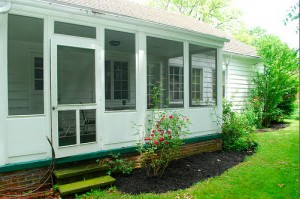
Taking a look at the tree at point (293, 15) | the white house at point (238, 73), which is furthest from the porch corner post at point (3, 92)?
the white house at point (238, 73)

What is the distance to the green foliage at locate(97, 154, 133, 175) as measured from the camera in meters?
4.54

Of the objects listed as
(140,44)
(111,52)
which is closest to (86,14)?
(140,44)

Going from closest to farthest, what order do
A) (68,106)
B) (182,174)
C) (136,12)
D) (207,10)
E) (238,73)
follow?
(68,106), (182,174), (136,12), (238,73), (207,10)

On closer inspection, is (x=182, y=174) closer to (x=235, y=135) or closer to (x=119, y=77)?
(x=235, y=135)

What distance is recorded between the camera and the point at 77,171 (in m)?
4.10

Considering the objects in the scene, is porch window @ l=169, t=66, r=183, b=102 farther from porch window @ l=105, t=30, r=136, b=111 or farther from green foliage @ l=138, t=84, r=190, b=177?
green foliage @ l=138, t=84, r=190, b=177

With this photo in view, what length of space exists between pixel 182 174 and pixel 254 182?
1.34 m

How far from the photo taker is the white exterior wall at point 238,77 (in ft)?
34.5

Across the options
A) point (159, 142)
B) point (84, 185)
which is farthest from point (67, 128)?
point (159, 142)

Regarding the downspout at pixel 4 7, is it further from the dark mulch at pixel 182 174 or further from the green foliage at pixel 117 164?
the dark mulch at pixel 182 174

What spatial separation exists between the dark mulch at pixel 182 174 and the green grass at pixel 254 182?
0.72 feet

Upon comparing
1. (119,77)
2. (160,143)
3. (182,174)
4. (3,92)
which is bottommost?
(182,174)

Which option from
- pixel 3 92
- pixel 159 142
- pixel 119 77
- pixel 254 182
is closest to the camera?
pixel 3 92

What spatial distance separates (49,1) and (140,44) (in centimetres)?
195
